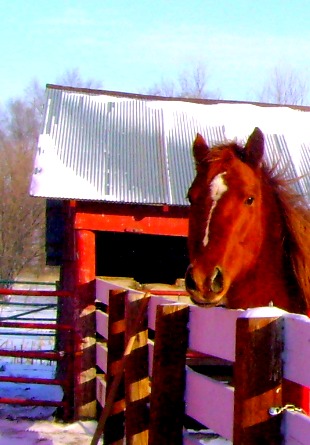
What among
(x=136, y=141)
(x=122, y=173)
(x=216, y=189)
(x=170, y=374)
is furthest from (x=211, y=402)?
(x=136, y=141)

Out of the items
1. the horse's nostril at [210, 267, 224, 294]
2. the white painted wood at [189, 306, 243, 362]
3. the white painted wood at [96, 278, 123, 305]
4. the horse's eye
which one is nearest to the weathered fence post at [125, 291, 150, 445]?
the white painted wood at [189, 306, 243, 362]

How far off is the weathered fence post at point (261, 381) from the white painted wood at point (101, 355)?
4.06 m

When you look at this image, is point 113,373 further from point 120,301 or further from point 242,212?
point 242,212

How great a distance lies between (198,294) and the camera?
306 cm

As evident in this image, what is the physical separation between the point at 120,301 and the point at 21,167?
28.2 meters

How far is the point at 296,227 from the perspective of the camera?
3.80m

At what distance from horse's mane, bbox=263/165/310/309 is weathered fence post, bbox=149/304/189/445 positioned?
2.14 feet

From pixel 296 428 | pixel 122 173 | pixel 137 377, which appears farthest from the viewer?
pixel 122 173

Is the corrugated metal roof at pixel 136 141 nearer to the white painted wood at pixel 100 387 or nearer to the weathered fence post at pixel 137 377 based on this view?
the white painted wood at pixel 100 387

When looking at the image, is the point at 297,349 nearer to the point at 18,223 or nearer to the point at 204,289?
the point at 204,289

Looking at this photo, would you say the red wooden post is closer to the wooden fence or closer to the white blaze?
A: the wooden fence

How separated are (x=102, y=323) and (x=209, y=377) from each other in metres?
3.06

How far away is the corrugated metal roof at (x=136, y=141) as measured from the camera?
7.68 m

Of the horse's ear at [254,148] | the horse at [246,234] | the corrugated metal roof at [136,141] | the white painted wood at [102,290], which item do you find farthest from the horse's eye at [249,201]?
the corrugated metal roof at [136,141]
